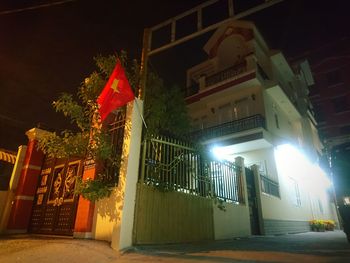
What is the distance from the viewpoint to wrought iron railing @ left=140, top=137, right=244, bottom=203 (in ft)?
23.3

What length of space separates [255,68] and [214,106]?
13.3 feet

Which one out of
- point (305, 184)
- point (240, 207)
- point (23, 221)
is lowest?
point (23, 221)

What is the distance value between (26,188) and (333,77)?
42.1 metres

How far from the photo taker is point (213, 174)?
9.39 metres

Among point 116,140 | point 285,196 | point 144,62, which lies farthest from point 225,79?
point 116,140

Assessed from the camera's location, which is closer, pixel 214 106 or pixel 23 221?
pixel 23 221

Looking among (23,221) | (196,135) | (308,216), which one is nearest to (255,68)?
(196,135)

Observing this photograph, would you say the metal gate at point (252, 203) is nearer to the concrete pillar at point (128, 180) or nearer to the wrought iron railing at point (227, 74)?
the concrete pillar at point (128, 180)

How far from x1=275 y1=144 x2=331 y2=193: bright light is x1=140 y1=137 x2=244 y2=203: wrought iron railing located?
25.6 ft

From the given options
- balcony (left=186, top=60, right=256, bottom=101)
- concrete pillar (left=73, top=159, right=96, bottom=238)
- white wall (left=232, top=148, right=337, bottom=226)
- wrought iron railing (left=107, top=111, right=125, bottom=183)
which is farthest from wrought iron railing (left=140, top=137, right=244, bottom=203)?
balcony (left=186, top=60, right=256, bottom=101)

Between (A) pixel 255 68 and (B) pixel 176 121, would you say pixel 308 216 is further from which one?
(B) pixel 176 121

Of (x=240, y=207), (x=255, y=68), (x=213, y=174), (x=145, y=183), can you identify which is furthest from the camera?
(x=255, y=68)

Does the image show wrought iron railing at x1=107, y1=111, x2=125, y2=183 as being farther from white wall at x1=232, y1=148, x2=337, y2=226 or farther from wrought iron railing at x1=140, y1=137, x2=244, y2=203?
white wall at x1=232, y1=148, x2=337, y2=226

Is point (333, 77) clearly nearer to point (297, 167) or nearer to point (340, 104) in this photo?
point (340, 104)
